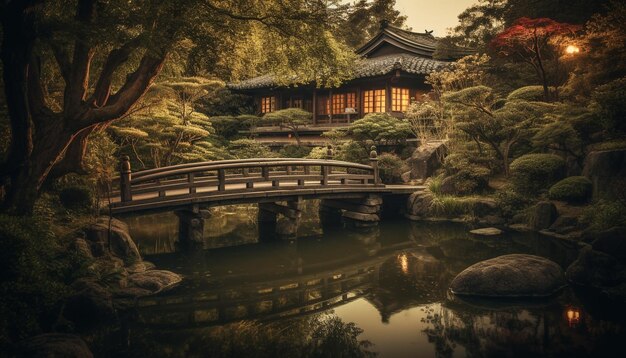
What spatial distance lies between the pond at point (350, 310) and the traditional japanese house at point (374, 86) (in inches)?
503

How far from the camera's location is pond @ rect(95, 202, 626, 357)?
7.30m

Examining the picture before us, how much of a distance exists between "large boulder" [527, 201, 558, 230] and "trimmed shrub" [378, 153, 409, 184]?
21.5 feet

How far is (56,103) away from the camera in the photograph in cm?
1262

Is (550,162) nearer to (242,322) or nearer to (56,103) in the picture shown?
(242,322)

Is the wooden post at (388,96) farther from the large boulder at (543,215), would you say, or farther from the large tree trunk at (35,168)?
the large tree trunk at (35,168)

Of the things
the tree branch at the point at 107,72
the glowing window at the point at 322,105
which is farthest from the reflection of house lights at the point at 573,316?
the glowing window at the point at 322,105

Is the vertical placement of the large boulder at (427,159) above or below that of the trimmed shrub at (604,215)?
above

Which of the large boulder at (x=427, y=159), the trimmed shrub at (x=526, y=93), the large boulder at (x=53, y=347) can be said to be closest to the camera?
the large boulder at (x=53, y=347)

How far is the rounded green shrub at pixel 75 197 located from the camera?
11234mm

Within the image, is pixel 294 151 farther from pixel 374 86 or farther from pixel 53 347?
pixel 53 347

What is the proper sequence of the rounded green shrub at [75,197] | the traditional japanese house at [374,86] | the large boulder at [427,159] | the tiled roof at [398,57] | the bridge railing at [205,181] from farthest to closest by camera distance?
1. the traditional japanese house at [374,86]
2. the tiled roof at [398,57]
3. the large boulder at [427,159]
4. the bridge railing at [205,181]
5. the rounded green shrub at [75,197]

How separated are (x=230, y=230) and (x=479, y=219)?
29.4 ft

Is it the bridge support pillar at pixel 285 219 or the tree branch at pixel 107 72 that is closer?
the tree branch at pixel 107 72

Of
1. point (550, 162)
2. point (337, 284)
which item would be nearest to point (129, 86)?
point (337, 284)
